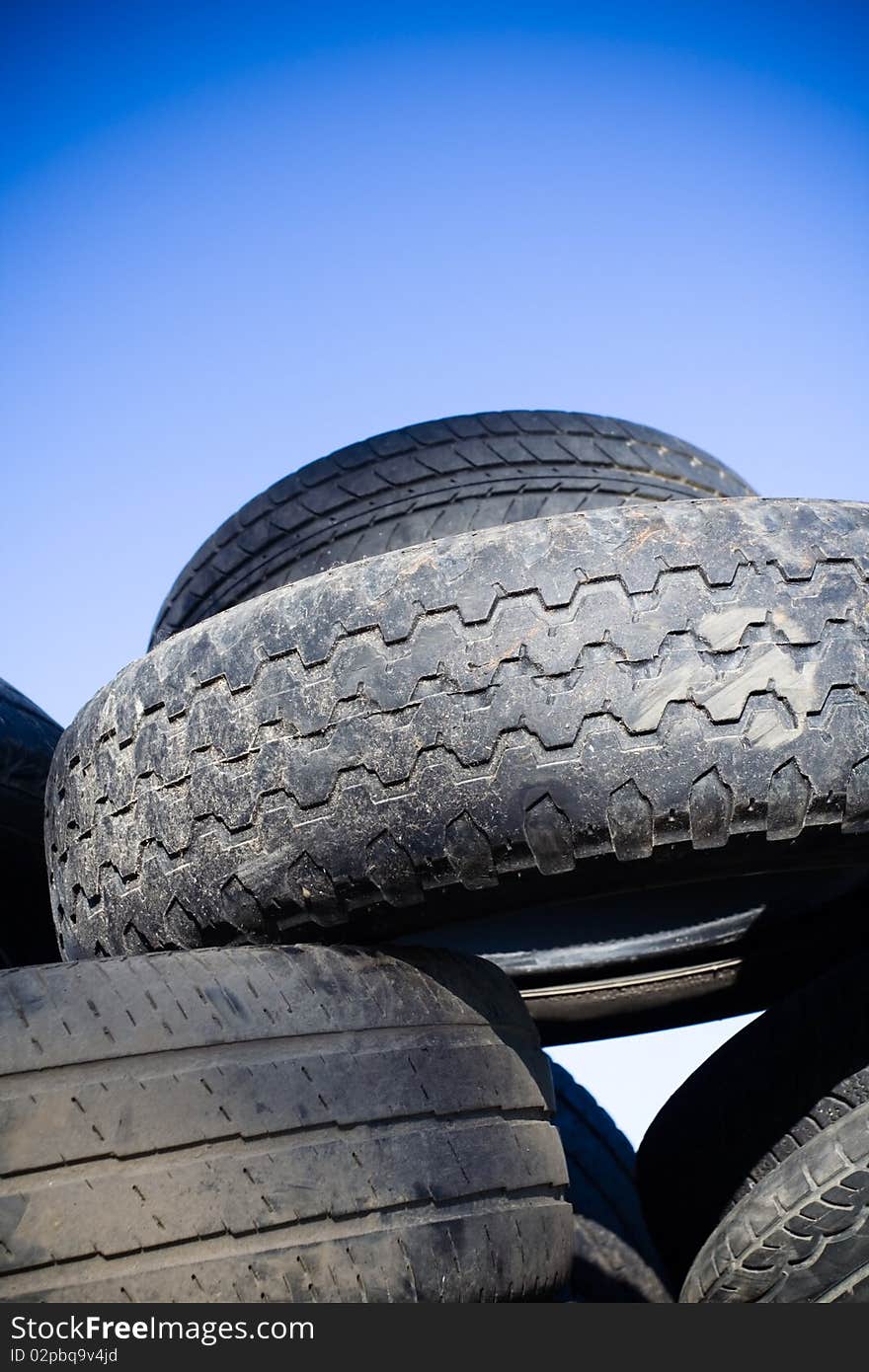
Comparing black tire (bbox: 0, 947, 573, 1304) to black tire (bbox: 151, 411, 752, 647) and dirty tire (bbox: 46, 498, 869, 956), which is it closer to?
dirty tire (bbox: 46, 498, 869, 956)

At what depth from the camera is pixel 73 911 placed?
164cm

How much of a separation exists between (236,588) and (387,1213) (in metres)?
1.79

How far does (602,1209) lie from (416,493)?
5.19 ft

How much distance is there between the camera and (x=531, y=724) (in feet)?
4.28

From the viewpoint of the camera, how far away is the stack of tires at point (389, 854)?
1.17 meters

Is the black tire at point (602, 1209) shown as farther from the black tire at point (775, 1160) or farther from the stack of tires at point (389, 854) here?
the stack of tires at point (389, 854)

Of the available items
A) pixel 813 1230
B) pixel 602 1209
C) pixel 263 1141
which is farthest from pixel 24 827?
pixel 813 1230

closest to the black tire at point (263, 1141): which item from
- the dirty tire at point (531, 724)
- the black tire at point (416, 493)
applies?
the dirty tire at point (531, 724)

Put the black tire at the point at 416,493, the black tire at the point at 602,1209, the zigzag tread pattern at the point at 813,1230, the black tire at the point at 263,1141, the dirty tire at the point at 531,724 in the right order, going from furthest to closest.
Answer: the black tire at the point at 416,493, the black tire at the point at 602,1209, the zigzag tread pattern at the point at 813,1230, the dirty tire at the point at 531,724, the black tire at the point at 263,1141

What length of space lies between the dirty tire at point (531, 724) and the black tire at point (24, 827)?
92cm

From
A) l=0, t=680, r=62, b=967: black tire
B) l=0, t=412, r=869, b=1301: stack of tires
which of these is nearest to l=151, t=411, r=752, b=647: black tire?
l=0, t=680, r=62, b=967: black tire

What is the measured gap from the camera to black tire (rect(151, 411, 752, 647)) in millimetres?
2695

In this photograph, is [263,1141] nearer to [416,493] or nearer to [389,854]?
[389,854]

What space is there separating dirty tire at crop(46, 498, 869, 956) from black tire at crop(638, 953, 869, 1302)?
23.9 inches
